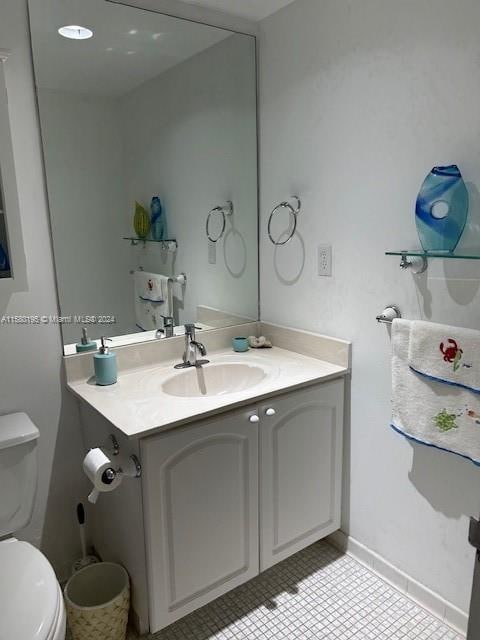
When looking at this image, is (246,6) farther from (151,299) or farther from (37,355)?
(37,355)

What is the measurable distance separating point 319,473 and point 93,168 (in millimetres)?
1418

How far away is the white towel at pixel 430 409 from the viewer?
1.42 meters

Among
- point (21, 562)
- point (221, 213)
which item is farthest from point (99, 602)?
point (221, 213)

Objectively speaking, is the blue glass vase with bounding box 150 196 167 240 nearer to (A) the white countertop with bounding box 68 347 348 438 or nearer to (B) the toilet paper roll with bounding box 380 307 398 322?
(A) the white countertop with bounding box 68 347 348 438

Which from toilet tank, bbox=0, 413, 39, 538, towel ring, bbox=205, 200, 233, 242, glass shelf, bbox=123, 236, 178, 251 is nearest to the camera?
toilet tank, bbox=0, 413, 39, 538

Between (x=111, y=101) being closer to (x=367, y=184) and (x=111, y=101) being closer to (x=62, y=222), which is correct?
(x=62, y=222)

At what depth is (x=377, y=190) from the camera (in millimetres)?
1643

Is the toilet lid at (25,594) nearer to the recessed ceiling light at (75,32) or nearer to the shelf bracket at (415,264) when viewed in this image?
the shelf bracket at (415,264)

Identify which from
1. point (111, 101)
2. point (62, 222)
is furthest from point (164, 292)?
point (111, 101)

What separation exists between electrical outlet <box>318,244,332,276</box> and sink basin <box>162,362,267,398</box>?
456mm

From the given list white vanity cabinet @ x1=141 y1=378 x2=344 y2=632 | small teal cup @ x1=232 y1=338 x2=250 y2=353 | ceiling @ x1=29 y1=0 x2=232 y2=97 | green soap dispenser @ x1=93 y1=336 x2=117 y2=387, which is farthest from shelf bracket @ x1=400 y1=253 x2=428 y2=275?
ceiling @ x1=29 y1=0 x2=232 y2=97

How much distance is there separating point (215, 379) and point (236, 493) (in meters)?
0.49

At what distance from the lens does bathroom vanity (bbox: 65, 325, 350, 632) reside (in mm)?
1442

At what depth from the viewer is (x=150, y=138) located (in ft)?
6.12
